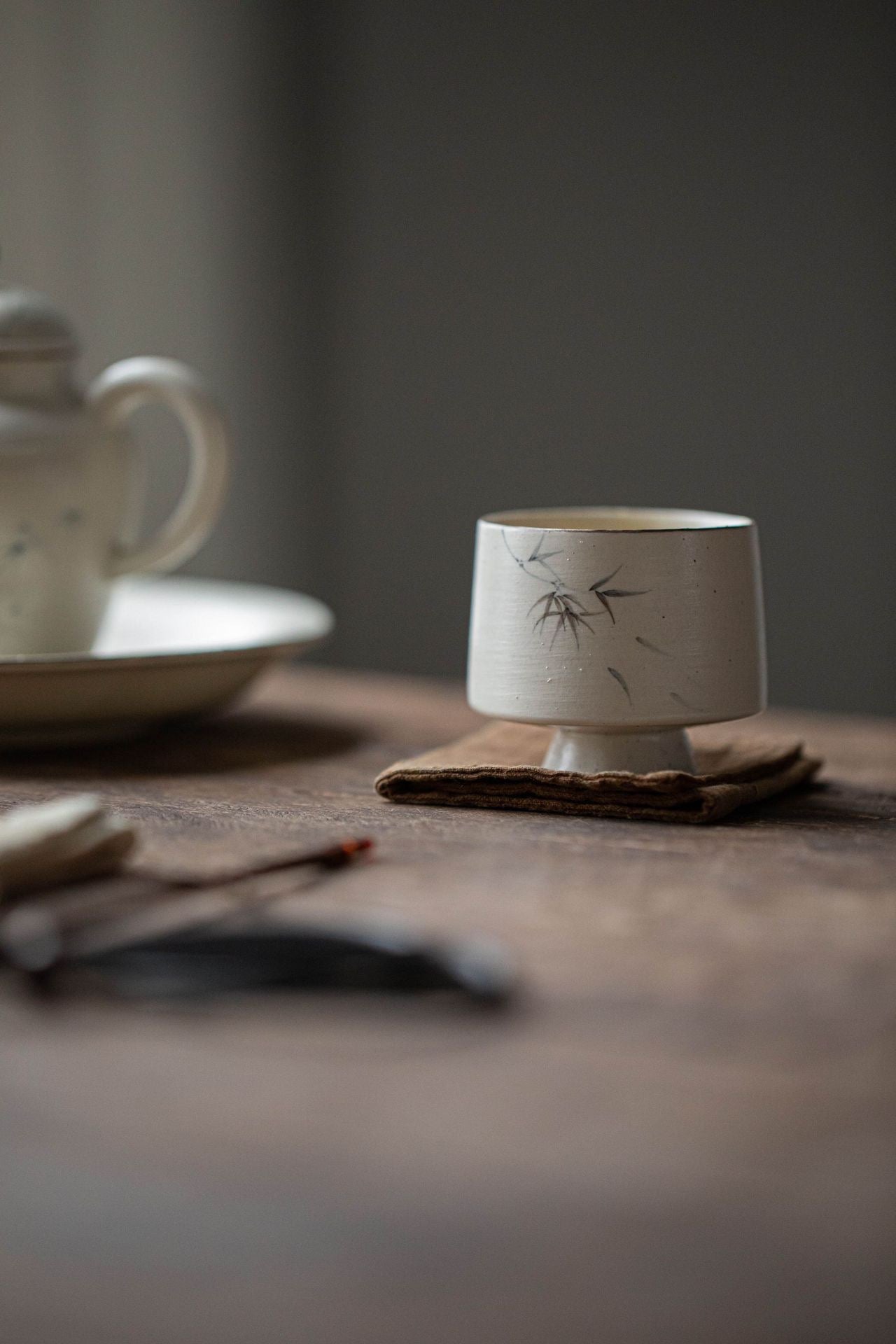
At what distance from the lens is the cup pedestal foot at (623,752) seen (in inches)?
31.0

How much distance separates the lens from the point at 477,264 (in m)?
2.41

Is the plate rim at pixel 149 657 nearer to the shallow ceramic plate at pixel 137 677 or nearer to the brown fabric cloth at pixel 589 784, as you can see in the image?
the shallow ceramic plate at pixel 137 677

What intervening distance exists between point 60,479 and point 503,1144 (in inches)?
23.8

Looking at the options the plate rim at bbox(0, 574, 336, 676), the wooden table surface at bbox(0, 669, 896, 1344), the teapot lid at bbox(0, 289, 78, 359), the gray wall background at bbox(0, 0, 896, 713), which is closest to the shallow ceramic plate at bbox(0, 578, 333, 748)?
the plate rim at bbox(0, 574, 336, 676)

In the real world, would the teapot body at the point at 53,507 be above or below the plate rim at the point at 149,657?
above

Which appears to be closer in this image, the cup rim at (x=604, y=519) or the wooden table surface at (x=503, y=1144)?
A: the wooden table surface at (x=503, y=1144)

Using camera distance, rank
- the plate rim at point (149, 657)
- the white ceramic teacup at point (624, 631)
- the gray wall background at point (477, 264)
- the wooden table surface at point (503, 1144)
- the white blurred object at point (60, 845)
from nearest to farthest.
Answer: the wooden table surface at point (503, 1144) < the white blurred object at point (60, 845) < the white ceramic teacup at point (624, 631) < the plate rim at point (149, 657) < the gray wall background at point (477, 264)

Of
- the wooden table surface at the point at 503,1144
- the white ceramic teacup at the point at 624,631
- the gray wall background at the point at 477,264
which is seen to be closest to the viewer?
the wooden table surface at the point at 503,1144

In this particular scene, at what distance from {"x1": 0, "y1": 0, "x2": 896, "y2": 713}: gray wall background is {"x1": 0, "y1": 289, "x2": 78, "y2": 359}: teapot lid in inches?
43.6

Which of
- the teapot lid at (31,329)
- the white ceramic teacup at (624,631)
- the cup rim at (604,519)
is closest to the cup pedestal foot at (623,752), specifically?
the white ceramic teacup at (624,631)

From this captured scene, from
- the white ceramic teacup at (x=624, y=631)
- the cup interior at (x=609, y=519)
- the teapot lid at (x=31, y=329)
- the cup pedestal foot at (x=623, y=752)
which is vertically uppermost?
the teapot lid at (x=31, y=329)

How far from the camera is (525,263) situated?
2375mm

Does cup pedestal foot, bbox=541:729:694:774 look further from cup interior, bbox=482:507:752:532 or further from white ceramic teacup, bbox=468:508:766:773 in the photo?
cup interior, bbox=482:507:752:532

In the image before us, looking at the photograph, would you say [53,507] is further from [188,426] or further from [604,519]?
[604,519]
